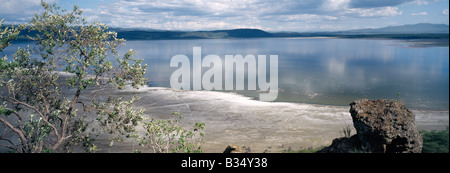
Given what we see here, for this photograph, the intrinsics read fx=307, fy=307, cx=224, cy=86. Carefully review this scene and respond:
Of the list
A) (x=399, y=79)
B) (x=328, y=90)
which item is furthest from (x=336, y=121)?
(x=399, y=79)

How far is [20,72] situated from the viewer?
38.3 ft

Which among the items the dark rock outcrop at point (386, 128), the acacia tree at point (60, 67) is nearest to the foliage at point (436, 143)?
the dark rock outcrop at point (386, 128)

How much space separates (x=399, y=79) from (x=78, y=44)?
59871 mm

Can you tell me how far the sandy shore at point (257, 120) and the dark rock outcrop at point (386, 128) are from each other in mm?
9124

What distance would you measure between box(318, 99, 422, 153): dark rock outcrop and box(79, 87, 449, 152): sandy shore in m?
9.12

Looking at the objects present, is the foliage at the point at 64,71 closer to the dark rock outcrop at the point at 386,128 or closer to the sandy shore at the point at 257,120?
the sandy shore at the point at 257,120

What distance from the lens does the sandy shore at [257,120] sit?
23.7 meters

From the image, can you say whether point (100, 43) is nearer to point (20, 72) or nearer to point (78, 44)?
point (78, 44)

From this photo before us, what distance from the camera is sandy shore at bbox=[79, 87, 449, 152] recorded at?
23688 millimetres

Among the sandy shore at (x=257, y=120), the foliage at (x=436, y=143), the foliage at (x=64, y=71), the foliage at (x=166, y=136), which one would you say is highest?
the foliage at (x=64, y=71)

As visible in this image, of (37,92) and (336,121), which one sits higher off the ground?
(37,92)

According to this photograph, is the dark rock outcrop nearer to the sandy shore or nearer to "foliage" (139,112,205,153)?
"foliage" (139,112,205,153)

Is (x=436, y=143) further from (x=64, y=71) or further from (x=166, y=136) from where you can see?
(x=64, y=71)
